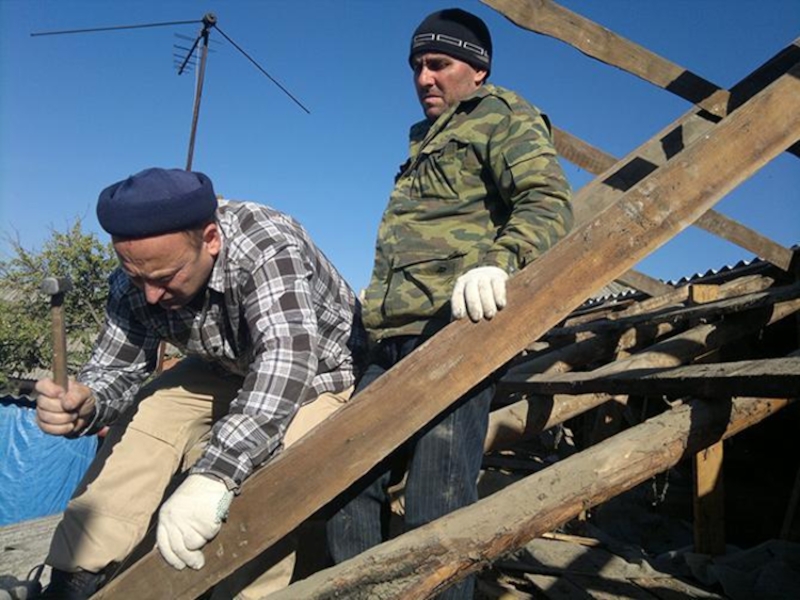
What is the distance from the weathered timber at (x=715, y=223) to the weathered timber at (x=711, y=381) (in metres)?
1.62

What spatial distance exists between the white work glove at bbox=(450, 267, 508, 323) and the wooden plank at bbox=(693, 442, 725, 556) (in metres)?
2.42

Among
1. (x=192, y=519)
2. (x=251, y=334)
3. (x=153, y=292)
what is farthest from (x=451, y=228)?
(x=192, y=519)

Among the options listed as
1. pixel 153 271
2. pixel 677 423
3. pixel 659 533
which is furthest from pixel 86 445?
pixel 677 423

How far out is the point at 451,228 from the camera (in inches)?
84.7

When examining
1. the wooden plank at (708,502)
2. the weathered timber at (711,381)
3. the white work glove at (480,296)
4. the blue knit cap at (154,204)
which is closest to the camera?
the white work glove at (480,296)

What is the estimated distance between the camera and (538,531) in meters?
1.58

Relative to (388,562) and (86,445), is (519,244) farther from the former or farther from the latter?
(86,445)

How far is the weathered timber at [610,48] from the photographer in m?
2.73

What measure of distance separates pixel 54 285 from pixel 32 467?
1468cm

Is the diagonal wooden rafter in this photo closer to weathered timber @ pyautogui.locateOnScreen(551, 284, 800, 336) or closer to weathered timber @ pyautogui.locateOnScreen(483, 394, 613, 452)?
weathered timber @ pyautogui.locateOnScreen(551, 284, 800, 336)

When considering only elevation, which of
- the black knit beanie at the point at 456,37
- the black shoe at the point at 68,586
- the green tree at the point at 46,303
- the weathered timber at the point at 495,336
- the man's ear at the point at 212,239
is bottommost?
the black shoe at the point at 68,586

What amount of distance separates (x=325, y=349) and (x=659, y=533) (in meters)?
3.46

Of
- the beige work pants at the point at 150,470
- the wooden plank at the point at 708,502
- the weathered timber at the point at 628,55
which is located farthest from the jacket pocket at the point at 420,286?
the wooden plank at the point at 708,502

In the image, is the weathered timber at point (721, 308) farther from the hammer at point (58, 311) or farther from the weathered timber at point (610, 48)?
the hammer at point (58, 311)
